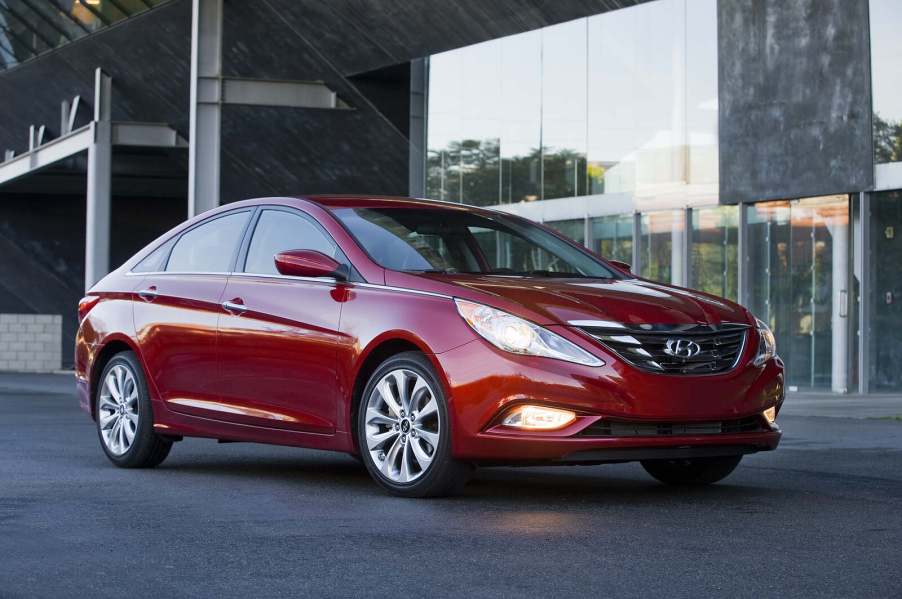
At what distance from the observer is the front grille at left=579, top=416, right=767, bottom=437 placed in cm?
696

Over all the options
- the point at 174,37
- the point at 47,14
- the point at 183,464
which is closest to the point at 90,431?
the point at 183,464

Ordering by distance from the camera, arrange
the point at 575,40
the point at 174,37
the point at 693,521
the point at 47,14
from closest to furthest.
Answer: the point at 693,521 < the point at 575,40 < the point at 174,37 < the point at 47,14

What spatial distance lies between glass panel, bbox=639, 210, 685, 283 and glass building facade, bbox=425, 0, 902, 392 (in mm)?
24

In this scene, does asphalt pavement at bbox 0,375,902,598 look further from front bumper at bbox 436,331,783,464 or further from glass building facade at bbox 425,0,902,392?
glass building facade at bbox 425,0,902,392

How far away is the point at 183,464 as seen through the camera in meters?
9.51

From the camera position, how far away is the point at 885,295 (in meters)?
20.0

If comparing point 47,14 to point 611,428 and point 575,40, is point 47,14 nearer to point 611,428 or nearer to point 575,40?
point 575,40

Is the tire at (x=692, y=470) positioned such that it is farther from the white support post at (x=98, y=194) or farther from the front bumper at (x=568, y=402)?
the white support post at (x=98, y=194)

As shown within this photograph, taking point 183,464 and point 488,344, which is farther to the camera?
point 183,464

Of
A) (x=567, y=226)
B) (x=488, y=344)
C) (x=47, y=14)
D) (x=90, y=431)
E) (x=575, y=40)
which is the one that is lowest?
(x=90, y=431)

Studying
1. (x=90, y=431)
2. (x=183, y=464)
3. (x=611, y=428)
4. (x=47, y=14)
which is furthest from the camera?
(x=47, y=14)

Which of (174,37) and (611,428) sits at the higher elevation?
(174,37)

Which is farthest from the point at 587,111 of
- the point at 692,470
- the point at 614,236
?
the point at 692,470

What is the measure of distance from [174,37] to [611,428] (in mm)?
25255
